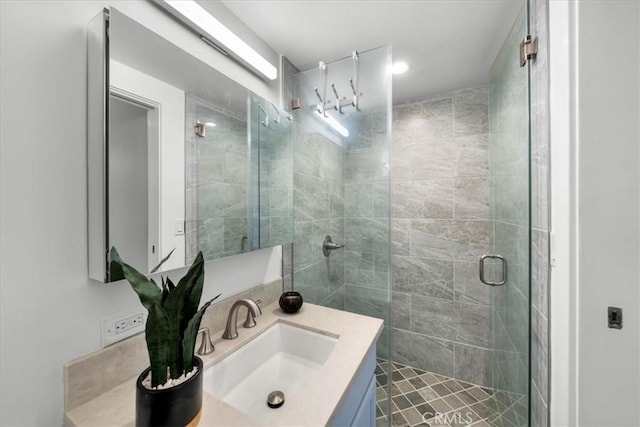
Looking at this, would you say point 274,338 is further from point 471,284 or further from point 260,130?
point 471,284

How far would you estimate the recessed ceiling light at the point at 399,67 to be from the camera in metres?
1.64

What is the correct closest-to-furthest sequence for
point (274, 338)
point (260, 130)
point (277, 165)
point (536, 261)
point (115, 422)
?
point (115, 422) → point (536, 261) → point (274, 338) → point (260, 130) → point (277, 165)

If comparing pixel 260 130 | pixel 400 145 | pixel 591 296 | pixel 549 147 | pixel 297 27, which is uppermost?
pixel 297 27

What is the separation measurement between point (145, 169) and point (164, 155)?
0.08 meters

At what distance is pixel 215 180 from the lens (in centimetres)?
106

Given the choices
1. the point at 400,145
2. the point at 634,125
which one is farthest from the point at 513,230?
the point at 400,145

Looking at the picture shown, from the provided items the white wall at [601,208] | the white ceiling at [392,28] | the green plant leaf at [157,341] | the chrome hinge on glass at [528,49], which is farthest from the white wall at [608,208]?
the green plant leaf at [157,341]

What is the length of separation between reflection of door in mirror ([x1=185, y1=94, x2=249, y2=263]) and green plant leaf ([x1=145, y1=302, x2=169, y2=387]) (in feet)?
1.36

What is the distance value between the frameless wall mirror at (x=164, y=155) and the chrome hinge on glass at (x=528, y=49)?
1166mm

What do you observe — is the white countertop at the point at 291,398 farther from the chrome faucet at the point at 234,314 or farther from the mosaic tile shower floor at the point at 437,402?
the mosaic tile shower floor at the point at 437,402

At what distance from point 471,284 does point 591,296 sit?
135 cm

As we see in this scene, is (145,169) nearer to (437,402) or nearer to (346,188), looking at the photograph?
(346,188)

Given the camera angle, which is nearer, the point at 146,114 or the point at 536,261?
the point at 146,114

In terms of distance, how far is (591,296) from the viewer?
0.72m
